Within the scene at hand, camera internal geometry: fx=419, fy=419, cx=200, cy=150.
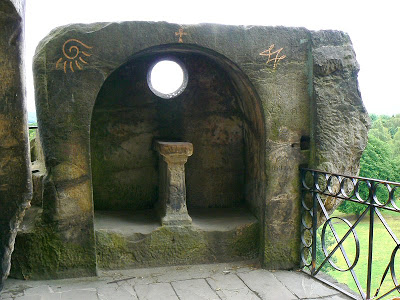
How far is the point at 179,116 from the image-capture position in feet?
16.4

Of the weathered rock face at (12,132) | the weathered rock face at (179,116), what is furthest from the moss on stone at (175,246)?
the weathered rock face at (12,132)

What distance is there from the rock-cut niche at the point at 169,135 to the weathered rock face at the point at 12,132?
190cm

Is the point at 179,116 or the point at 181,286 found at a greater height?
the point at 179,116

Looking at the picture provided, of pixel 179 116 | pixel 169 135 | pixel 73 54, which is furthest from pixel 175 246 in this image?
pixel 73 54

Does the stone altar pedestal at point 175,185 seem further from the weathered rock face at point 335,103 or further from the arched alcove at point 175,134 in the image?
the weathered rock face at point 335,103

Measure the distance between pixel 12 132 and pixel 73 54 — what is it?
3.97 feet

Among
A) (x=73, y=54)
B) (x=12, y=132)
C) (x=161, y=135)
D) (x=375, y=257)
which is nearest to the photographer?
(x=12, y=132)

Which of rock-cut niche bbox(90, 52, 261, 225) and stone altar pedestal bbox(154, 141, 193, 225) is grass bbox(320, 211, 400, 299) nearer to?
rock-cut niche bbox(90, 52, 261, 225)

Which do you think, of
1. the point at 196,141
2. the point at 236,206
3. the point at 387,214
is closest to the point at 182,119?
the point at 196,141

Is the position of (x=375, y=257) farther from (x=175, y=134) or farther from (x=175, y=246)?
(x=175, y=246)

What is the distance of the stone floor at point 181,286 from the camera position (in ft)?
11.9

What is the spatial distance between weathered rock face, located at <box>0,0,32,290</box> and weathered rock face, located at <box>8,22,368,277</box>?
867mm

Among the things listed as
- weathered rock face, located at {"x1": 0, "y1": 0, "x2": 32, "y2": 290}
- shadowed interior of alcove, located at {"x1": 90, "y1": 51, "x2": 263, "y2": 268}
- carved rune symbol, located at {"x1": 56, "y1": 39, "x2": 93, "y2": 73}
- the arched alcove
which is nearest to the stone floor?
shadowed interior of alcove, located at {"x1": 90, "y1": 51, "x2": 263, "y2": 268}

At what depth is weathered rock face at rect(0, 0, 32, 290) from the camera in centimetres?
250
